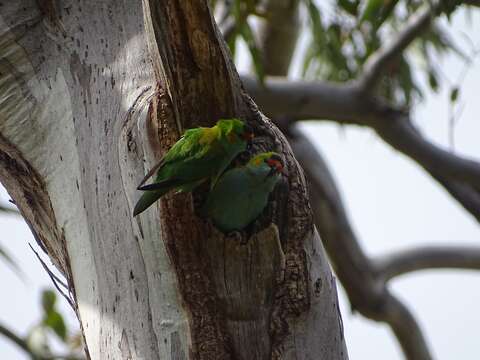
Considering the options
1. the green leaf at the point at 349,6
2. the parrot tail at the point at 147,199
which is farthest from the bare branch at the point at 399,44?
the parrot tail at the point at 147,199

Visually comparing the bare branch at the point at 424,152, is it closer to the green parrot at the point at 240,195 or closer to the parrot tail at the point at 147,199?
the green parrot at the point at 240,195

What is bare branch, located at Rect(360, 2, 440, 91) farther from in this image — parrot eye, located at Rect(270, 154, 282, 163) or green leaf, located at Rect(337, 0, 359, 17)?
parrot eye, located at Rect(270, 154, 282, 163)

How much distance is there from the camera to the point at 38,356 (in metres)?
2.40

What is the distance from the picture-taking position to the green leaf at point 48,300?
2518 millimetres

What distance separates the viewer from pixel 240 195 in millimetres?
1301

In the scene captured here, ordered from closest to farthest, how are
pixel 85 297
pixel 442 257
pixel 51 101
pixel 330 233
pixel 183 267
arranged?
pixel 183 267 < pixel 85 297 < pixel 51 101 < pixel 330 233 < pixel 442 257

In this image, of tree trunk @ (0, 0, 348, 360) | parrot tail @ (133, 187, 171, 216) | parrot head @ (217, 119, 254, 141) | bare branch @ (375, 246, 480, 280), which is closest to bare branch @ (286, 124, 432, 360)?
bare branch @ (375, 246, 480, 280)

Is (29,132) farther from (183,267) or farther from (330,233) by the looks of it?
(330,233)

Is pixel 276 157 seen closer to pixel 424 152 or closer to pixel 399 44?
pixel 424 152

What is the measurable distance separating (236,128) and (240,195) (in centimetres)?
11

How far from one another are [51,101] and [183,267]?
0.45 meters

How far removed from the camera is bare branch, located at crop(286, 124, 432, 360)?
3.47m

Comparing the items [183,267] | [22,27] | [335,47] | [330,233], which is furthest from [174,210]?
[330,233]

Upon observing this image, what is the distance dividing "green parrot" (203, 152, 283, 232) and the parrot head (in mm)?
44
